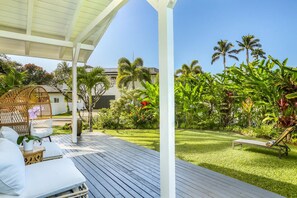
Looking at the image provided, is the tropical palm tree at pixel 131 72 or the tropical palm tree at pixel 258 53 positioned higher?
the tropical palm tree at pixel 131 72

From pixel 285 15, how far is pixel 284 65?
38.8 inches

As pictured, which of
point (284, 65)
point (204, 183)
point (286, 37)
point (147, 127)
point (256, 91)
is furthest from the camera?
point (147, 127)

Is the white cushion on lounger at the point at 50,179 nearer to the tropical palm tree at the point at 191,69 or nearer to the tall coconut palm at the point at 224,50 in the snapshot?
the tall coconut palm at the point at 224,50

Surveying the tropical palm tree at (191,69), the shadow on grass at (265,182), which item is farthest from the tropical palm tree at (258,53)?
the shadow on grass at (265,182)

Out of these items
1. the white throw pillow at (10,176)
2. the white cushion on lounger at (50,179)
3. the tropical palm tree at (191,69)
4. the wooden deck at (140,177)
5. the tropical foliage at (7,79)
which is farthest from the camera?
the tropical foliage at (7,79)

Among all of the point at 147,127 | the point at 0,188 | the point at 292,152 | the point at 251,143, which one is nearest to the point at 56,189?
the point at 0,188

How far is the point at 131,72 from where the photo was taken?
15023 millimetres

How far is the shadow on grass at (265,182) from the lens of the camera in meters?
2.98

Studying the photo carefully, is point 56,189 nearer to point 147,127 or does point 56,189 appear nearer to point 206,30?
point 206,30

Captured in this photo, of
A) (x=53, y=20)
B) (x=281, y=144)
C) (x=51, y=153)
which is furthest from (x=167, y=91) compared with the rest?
(x=53, y=20)

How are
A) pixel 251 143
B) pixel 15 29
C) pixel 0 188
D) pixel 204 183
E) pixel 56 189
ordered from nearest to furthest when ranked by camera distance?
pixel 0 188 < pixel 56 189 < pixel 204 183 < pixel 251 143 < pixel 15 29

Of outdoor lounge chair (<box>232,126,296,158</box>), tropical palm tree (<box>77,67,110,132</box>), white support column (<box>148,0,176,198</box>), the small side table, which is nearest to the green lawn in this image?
outdoor lounge chair (<box>232,126,296,158</box>)

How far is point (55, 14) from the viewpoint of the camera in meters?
5.16

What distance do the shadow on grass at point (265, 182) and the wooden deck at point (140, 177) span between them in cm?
32
